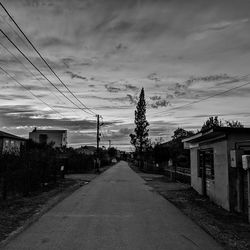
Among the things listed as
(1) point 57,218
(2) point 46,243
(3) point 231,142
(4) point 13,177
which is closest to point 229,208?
(3) point 231,142

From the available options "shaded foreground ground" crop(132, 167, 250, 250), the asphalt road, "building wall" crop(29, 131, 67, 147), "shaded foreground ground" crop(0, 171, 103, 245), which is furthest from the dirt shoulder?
"building wall" crop(29, 131, 67, 147)

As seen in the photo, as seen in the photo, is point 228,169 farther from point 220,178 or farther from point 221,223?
point 221,223

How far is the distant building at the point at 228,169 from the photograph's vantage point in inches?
437

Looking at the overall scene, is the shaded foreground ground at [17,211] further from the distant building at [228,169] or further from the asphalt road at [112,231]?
the distant building at [228,169]

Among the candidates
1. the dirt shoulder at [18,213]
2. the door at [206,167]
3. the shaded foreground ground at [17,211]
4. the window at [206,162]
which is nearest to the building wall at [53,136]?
the window at [206,162]

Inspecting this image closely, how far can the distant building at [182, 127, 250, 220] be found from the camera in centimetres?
1111

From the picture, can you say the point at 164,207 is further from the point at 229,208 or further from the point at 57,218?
the point at 57,218

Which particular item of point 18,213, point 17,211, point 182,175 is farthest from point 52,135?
point 18,213

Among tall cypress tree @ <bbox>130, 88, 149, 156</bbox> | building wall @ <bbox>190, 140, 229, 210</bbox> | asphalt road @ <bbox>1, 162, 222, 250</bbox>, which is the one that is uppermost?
tall cypress tree @ <bbox>130, 88, 149, 156</bbox>

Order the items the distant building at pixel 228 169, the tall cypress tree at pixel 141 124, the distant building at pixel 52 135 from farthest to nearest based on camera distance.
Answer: the distant building at pixel 52 135 → the tall cypress tree at pixel 141 124 → the distant building at pixel 228 169

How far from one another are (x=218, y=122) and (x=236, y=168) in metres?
46.1

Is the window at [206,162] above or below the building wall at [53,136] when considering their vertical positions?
below

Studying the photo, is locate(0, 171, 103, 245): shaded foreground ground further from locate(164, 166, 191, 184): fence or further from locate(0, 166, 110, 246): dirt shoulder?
locate(164, 166, 191, 184): fence

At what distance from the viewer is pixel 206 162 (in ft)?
54.7
